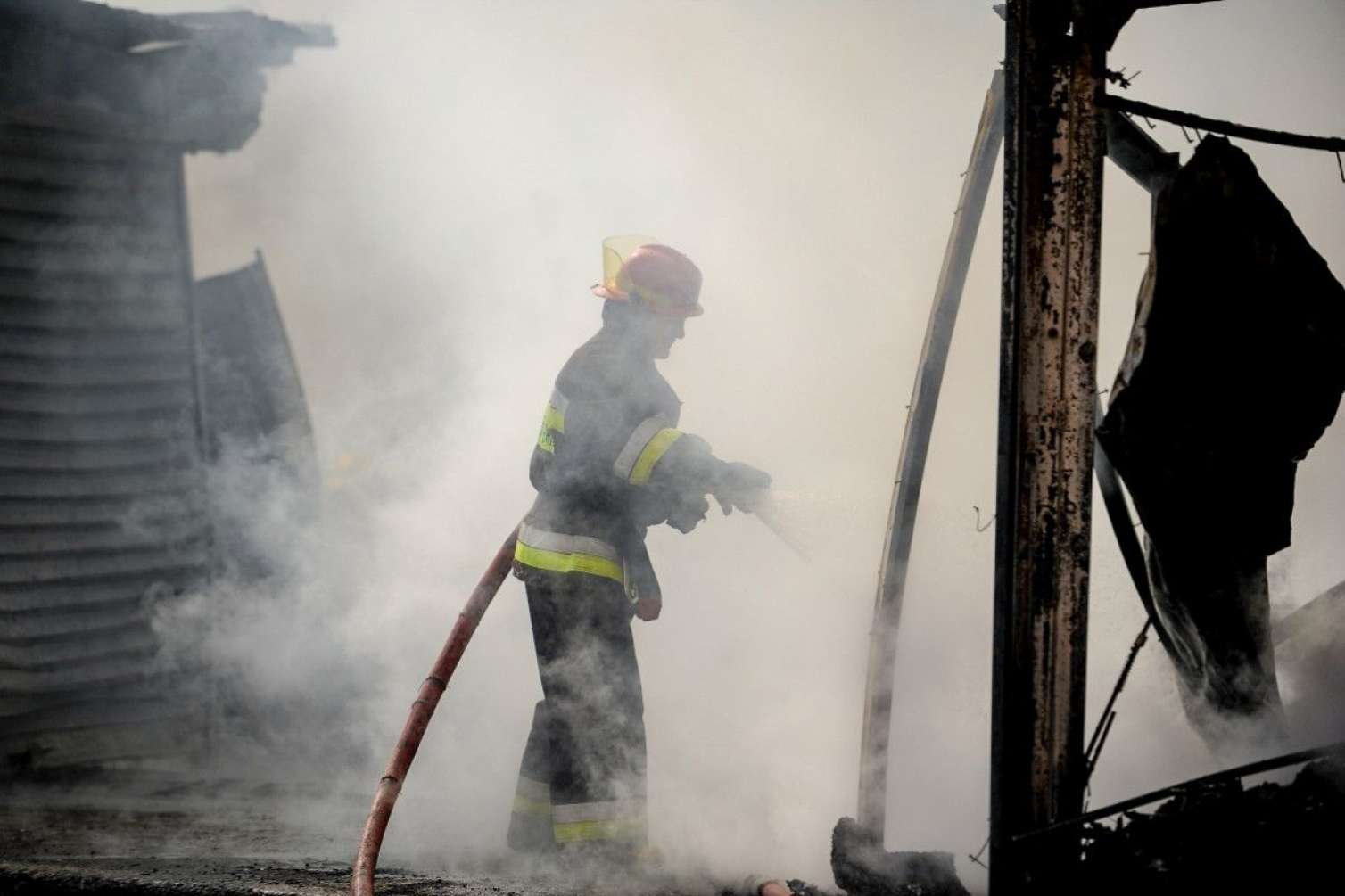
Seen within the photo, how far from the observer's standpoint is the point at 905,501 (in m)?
3.95

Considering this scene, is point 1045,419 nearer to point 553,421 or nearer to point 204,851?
point 553,421

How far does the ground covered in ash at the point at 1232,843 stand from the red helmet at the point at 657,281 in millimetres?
2498

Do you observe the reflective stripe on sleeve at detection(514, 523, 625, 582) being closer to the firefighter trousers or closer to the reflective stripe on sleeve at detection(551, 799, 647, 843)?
the firefighter trousers

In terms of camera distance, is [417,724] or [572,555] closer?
[417,724]

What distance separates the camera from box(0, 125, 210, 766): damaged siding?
21.4 feet

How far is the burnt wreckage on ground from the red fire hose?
3517 mm

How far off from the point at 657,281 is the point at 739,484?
0.91m

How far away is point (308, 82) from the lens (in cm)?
895

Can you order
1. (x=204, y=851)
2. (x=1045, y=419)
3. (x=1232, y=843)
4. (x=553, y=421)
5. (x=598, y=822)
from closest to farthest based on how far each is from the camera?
(x=1232, y=843) → (x=1045, y=419) → (x=598, y=822) → (x=553, y=421) → (x=204, y=851)

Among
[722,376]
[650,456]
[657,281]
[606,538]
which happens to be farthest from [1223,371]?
[722,376]

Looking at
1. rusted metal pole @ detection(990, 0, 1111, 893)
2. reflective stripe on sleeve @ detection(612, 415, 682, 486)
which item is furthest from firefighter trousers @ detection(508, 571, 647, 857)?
rusted metal pole @ detection(990, 0, 1111, 893)

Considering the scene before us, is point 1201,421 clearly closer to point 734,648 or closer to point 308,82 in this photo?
point 734,648

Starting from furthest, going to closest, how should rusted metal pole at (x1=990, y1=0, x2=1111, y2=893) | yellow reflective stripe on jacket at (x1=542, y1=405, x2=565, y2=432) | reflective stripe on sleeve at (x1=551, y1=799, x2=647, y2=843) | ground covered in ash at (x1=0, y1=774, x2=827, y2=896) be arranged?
yellow reflective stripe on jacket at (x1=542, y1=405, x2=565, y2=432)
reflective stripe on sleeve at (x1=551, y1=799, x2=647, y2=843)
ground covered in ash at (x1=0, y1=774, x2=827, y2=896)
rusted metal pole at (x1=990, y1=0, x2=1111, y2=893)

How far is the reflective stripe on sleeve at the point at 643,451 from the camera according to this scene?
408 centimetres
